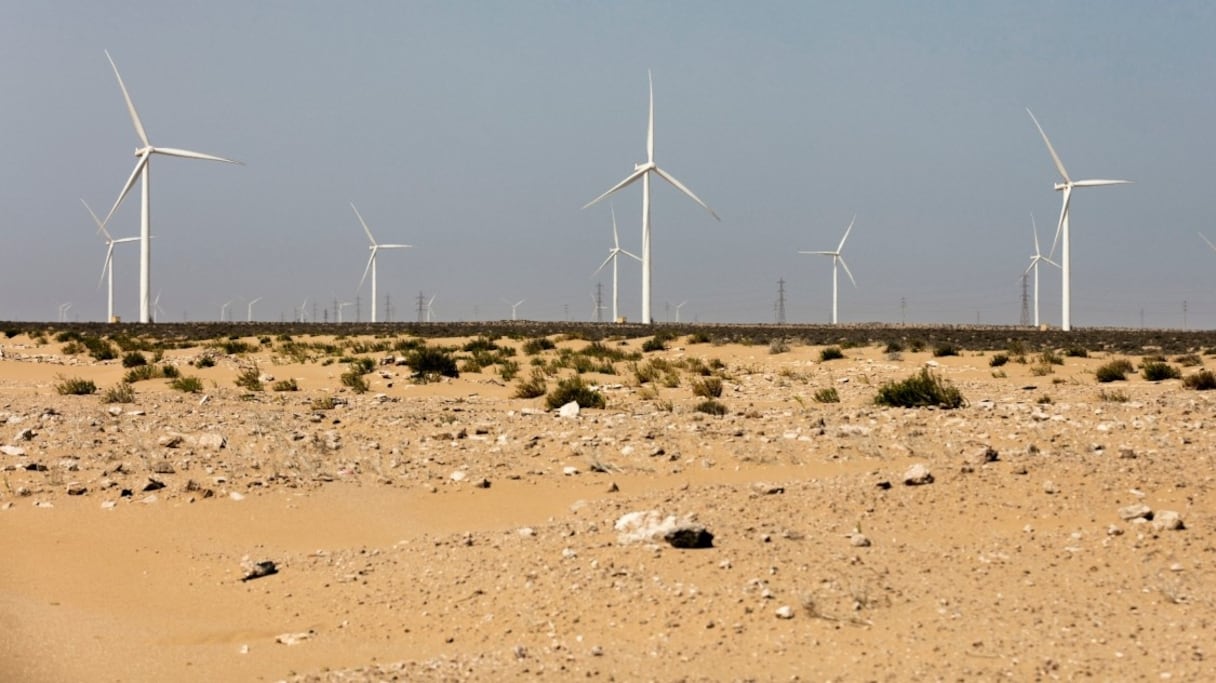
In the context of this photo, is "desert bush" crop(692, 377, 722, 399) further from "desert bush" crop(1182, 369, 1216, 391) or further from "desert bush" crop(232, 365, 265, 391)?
"desert bush" crop(1182, 369, 1216, 391)

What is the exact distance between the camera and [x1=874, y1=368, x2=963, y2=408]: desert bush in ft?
54.5

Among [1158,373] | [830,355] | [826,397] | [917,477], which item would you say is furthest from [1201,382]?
[917,477]

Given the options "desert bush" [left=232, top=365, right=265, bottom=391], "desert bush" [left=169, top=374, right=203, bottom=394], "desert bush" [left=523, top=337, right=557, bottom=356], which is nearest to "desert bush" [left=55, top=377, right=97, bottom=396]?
"desert bush" [left=169, top=374, right=203, bottom=394]

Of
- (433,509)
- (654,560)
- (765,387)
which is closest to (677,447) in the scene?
(433,509)

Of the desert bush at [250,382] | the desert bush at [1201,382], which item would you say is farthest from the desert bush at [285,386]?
the desert bush at [1201,382]

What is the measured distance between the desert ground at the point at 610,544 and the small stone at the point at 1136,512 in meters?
0.02

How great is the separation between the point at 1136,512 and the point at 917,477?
1969 mm

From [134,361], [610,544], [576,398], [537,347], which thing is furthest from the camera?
[537,347]

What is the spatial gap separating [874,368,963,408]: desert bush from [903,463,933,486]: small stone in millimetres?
6046

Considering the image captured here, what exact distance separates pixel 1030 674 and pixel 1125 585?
2060 mm

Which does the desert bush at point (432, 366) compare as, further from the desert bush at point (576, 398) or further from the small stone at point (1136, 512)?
the small stone at point (1136, 512)

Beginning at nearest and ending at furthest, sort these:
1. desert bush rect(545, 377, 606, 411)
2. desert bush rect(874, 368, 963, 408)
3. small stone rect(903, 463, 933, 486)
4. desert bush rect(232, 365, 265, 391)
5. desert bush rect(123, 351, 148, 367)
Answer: small stone rect(903, 463, 933, 486) → desert bush rect(874, 368, 963, 408) → desert bush rect(545, 377, 606, 411) → desert bush rect(232, 365, 265, 391) → desert bush rect(123, 351, 148, 367)

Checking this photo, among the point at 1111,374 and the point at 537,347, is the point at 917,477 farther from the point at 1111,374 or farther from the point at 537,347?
the point at 537,347

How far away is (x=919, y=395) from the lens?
16.9 meters
